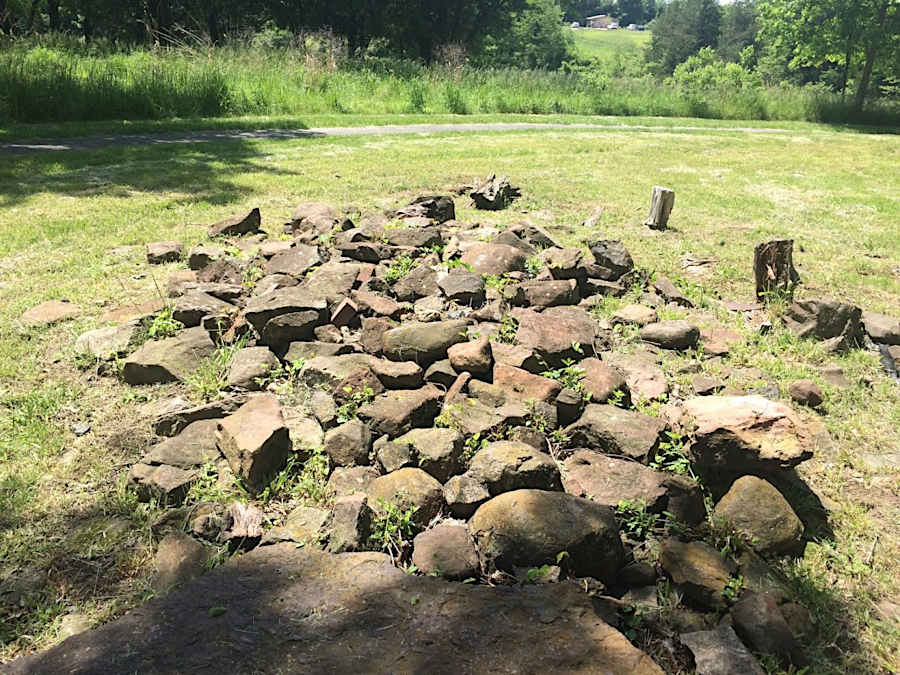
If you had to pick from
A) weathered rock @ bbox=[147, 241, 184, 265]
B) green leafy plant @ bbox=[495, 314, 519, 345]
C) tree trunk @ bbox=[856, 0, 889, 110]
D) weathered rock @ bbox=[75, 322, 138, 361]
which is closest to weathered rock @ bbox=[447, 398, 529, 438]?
green leafy plant @ bbox=[495, 314, 519, 345]

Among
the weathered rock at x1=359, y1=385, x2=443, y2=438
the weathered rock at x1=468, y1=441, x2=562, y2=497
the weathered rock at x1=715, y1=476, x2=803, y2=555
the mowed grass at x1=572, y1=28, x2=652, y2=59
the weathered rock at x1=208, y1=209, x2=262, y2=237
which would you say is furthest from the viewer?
the mowed grass at x1=572, y1=28, x2=652, y2=59

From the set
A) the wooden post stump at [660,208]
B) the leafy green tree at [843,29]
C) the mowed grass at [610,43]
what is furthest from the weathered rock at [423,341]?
the mowed grass at [610,43]

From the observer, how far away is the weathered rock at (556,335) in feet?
12.4

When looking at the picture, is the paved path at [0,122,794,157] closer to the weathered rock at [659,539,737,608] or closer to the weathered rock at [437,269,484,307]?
the weathered rock at [437,269,484,307]

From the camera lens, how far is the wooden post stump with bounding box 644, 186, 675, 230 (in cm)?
686

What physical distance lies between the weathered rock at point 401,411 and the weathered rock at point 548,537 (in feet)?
2.54

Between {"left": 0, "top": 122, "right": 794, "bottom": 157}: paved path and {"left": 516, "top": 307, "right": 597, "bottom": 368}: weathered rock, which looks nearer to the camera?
{"left": 516, "top": 307, "right": 597, "bottom": 368}: weathered rock

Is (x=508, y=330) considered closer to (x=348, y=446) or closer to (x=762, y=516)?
(x=348, y=446)

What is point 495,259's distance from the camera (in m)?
4.93

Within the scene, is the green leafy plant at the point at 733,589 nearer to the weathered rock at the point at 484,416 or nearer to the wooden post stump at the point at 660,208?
the weathered rock at the point at 484,416

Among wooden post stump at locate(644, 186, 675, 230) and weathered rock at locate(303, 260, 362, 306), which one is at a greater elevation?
wooden post stump at locate(644, 186, 675, 230)

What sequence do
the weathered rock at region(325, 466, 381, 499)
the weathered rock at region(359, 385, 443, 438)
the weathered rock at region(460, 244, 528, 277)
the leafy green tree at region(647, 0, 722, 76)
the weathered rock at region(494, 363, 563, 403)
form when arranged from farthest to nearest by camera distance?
the leafy green tree at region(647, 0, 722, 76) < the weathered rock at region(460, 244, 528, 277) < the weathered rock at region(494, 363, 563, 403) < the weathered rock at region(359, 385, 443, 438) < the weathered rock at region(325, 466, 381, 499)

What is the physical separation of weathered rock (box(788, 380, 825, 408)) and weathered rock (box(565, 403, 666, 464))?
1061mm

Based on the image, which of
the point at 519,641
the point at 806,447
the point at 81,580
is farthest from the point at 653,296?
the point at 81,580
